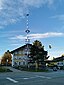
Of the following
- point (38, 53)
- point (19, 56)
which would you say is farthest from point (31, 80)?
point (19, 56)

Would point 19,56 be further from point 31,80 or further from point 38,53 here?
point 31,80

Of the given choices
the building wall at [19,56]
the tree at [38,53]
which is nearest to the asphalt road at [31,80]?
the tree at [38,53]

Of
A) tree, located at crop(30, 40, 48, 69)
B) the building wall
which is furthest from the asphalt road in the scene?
the building wall

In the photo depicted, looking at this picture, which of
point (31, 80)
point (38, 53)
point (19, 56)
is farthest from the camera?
point (19, 56)

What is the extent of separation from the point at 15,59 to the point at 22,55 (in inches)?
129

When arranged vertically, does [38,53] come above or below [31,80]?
above

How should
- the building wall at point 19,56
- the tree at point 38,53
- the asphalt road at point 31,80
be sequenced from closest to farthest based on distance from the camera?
the asphalt road at point 31,80, the tree at point 38,53, the building wall at point 19,56

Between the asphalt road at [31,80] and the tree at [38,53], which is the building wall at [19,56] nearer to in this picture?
the tree at [38,53]

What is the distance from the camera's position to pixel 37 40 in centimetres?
7550

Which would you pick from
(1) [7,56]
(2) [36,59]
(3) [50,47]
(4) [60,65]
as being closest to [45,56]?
(2) [36,59]

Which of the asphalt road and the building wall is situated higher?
the building wall

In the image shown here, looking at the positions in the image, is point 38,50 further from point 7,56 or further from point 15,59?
point 7,56

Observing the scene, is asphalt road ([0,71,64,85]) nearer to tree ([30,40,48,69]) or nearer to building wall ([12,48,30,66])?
tree ([30,40,48,69])

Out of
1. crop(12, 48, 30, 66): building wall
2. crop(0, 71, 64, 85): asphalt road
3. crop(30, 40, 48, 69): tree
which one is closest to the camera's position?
crop(0, 71, 64, 85): asphalt road
